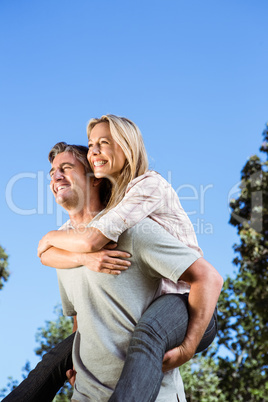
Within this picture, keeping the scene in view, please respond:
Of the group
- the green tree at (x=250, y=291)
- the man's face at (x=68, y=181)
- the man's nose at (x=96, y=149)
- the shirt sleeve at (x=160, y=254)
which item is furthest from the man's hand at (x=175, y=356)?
the green tree at (x=250, y=291)

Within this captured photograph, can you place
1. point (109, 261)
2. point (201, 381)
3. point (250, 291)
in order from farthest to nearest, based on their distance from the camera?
point (201, 381)
point (250, 291)
point (109, 261)

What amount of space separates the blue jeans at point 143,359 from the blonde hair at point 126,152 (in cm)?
74

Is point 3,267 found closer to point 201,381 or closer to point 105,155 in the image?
point 201,381

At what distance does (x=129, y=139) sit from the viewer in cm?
278

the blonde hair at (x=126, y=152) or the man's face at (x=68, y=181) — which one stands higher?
the blonde hair at (x=126, y=152)

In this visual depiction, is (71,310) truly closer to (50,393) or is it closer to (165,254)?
(50,393)

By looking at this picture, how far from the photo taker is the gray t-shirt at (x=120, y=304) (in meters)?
2.29

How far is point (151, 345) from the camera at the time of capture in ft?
6.77

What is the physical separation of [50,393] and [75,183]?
1.22m

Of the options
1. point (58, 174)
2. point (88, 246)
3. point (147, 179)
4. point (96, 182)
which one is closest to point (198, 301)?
point (88, 246)

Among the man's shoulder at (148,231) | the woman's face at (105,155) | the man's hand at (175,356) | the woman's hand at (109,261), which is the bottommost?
the man's hand at (175,356)

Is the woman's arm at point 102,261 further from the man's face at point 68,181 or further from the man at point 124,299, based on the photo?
the man's face at point 68,181

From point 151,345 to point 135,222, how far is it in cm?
67

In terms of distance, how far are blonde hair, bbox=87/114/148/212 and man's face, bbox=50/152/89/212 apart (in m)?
0.17
